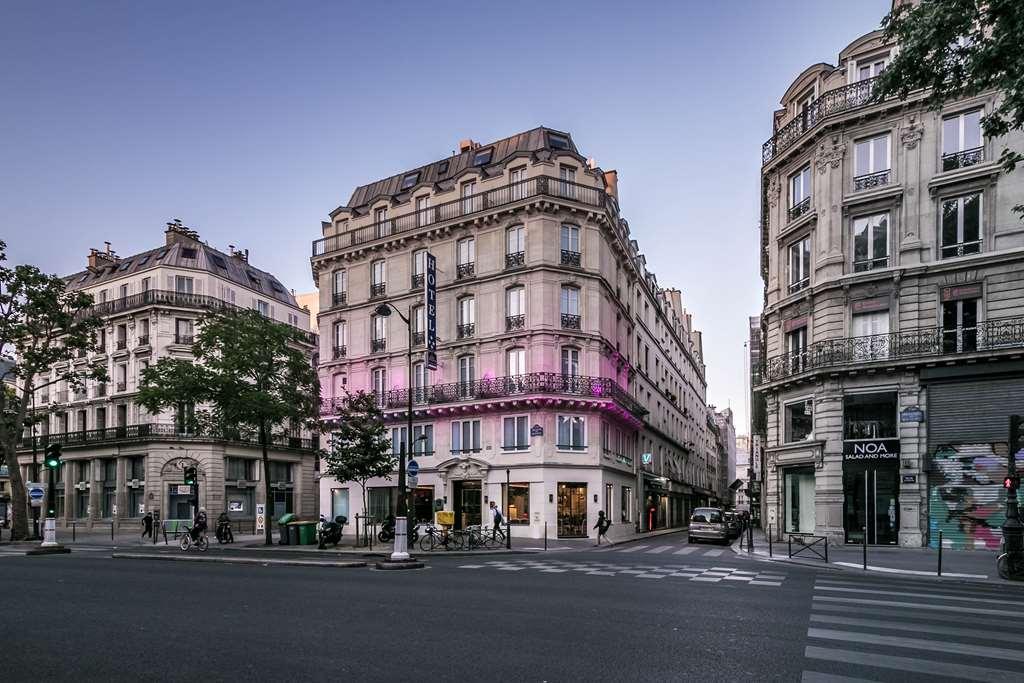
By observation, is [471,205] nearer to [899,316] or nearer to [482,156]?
[482,156]

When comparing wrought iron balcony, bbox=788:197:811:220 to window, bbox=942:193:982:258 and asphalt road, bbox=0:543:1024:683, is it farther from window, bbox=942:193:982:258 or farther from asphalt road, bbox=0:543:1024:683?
asphalt road, bbox=0:543:1024:683

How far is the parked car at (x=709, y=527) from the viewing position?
3050cm

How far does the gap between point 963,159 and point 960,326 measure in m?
5.94

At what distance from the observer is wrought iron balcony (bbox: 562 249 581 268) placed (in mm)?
36000

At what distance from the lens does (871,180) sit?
90.9 ft

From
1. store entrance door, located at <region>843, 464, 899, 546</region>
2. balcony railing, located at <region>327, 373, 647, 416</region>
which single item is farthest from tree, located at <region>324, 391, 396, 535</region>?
store entrance door, located at <region>843, 464, 899, 546</region>

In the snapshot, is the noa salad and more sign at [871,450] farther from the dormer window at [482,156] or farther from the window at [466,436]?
the dormer window at [482,156]

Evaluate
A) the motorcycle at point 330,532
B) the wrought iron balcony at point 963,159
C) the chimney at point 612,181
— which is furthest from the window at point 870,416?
the chimney at point 612,181

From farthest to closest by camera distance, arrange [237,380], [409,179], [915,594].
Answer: [409,179], [237,380], [915,594]

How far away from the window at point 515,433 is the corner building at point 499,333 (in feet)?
0.18

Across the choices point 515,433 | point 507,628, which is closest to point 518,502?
point 515,433

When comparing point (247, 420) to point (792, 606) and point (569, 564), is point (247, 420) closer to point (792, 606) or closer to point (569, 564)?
point (569, 564)

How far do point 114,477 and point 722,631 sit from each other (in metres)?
51.0

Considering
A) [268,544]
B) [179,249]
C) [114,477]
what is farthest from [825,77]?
[114,477]
